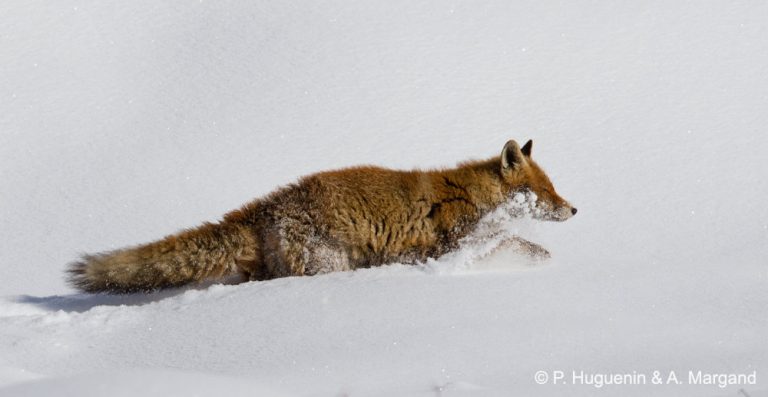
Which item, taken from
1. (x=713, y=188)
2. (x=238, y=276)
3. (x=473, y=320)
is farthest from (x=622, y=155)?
(x=473, y=320)

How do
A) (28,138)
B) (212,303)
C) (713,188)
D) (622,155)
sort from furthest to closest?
(28,138) < (622,155) < (713,188) < (212,303)

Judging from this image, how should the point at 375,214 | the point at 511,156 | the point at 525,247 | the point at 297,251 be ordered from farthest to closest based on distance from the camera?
the point at 511,156, the point at 525,247, the point at 375,214, the point at 297,251

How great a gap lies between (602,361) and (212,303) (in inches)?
112

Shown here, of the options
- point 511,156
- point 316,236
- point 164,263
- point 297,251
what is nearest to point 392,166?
point 511,156

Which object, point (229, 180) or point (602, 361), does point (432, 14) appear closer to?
point (229, 180)

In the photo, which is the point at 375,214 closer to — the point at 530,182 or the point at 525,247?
the point at 525,247

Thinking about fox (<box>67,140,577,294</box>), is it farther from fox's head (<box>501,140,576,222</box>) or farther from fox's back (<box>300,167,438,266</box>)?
fox's head (<box>501,140,576,222</box>)

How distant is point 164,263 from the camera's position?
7605 millimetres

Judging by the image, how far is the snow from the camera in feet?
18.0

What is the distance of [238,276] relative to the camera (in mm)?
7977

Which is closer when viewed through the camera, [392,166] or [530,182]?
[530,182]

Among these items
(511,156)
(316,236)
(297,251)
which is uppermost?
(511,156)

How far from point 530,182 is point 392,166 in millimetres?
4138

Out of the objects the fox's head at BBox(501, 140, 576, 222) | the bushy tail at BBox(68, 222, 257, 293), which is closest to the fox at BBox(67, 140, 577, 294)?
the bushy tail at BBox(68, 222, 257, 293)
